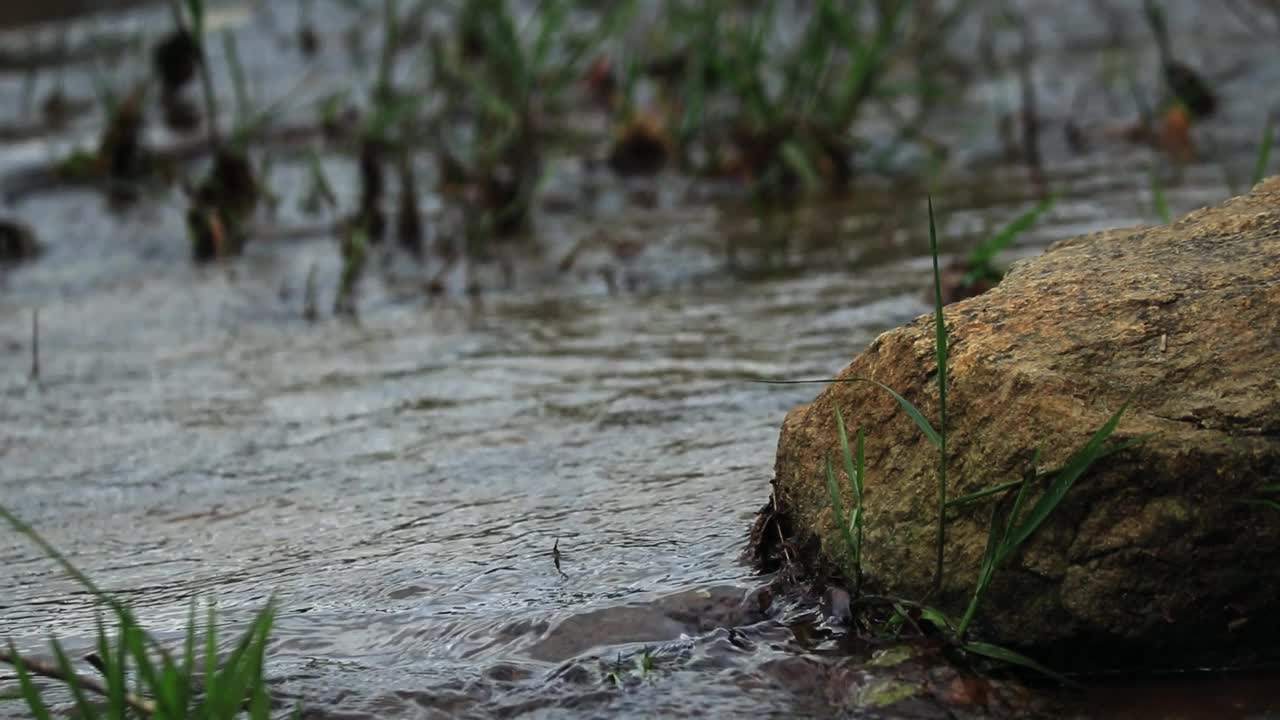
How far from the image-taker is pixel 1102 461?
5.75ft

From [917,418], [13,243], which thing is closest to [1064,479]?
[917,418]

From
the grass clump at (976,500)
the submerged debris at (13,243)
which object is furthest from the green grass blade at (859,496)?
the submerged debris at (13,243)

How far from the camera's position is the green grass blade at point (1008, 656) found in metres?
1.75

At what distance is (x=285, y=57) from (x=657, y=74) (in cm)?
247

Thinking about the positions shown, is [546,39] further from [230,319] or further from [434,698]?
[434,698]

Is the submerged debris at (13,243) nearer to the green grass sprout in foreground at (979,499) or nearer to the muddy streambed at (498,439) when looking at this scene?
the muddy streambed at (498,439)

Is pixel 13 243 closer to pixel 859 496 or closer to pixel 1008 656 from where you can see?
pixel 859 496

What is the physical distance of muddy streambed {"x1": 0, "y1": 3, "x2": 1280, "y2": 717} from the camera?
187cm

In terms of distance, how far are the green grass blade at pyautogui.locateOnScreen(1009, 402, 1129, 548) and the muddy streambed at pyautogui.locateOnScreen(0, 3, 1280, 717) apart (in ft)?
0.61

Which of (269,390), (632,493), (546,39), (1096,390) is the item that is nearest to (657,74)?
(546,39)

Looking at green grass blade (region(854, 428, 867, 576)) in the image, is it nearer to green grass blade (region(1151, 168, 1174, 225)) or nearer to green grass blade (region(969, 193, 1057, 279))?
green grass blade (region(1151, 168, 1174, 225))

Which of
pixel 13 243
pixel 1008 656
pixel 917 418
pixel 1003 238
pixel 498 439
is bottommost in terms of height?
pixel 1008 656

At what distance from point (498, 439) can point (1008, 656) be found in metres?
1.34

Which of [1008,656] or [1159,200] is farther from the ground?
[1159,200]
